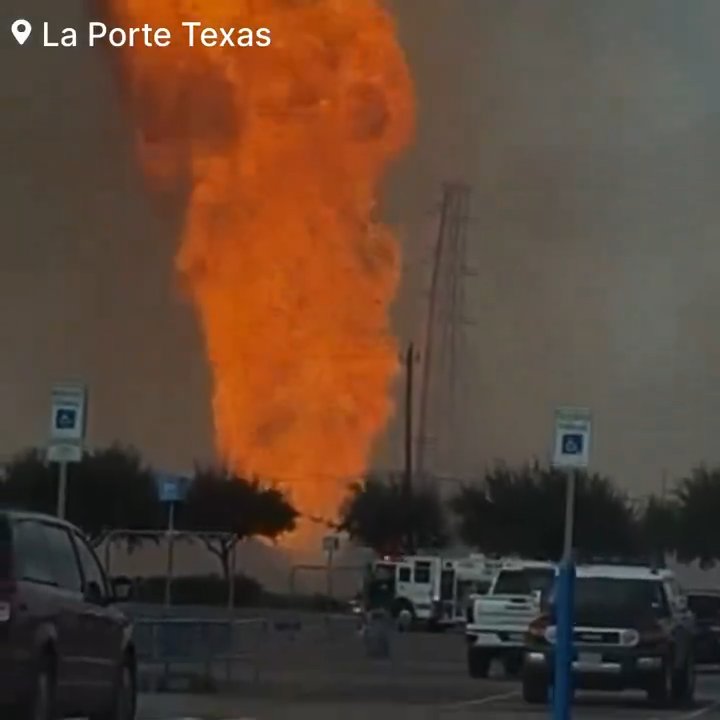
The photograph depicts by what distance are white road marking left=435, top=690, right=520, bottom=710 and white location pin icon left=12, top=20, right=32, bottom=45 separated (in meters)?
61.1

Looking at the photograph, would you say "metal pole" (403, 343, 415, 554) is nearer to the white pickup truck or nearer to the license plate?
the white pickup truck

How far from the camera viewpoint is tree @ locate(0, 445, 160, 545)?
77.4 meters

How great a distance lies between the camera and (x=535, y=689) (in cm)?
2988

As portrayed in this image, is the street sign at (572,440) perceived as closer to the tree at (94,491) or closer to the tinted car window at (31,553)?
the tinted car window at (31,553)

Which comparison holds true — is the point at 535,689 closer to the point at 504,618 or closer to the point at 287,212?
the point at 504,618

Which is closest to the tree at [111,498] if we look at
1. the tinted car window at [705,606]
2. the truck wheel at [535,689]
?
the tinted car window at [705,606]

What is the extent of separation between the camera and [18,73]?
90188 millimetres

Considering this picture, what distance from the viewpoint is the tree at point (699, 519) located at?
87.1 metres

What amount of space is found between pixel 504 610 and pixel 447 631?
25.8 meters

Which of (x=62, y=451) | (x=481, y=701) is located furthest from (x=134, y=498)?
(x=62, y=451)

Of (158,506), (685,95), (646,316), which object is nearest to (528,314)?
(646,316)

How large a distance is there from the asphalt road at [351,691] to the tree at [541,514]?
128ft

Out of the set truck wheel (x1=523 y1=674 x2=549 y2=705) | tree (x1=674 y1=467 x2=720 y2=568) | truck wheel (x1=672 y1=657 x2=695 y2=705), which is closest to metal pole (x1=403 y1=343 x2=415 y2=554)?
tree (x1=674 y1=467 x2=720 y2=568)

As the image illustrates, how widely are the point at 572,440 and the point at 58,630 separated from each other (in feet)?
16.4
